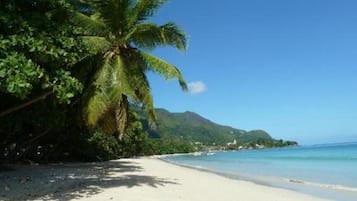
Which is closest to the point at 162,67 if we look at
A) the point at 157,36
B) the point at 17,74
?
the point at 157,36

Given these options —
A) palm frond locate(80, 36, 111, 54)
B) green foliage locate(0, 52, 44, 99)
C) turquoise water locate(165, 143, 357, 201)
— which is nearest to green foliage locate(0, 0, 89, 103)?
green foliage locate(0, 52, 44, 99)

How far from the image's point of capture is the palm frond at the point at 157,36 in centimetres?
1495

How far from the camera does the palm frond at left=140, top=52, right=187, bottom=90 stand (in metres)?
15.3

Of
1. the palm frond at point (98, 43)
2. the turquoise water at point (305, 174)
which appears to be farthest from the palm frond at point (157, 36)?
the turquoise water at point (305, 174)

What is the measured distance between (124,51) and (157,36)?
4.41 feet

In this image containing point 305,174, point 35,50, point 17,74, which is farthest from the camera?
point 305,174

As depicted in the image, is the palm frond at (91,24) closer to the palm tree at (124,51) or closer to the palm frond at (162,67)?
the palm tree at (124,51)

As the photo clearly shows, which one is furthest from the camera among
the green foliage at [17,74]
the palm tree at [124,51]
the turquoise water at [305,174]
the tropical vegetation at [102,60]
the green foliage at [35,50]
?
the turquoise water at [305,174]

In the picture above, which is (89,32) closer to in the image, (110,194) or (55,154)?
(110,194)

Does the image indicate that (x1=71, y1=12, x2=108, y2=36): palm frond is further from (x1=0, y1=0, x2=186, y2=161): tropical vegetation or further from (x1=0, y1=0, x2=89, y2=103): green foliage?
(x1=0, y1=0, x2=89, y2=103): green foliage

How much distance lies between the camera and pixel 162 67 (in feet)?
50.7

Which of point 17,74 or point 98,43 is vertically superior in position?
point 98,43

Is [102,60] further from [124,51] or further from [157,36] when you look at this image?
[157,36]

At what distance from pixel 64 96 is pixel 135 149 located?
53854mm
